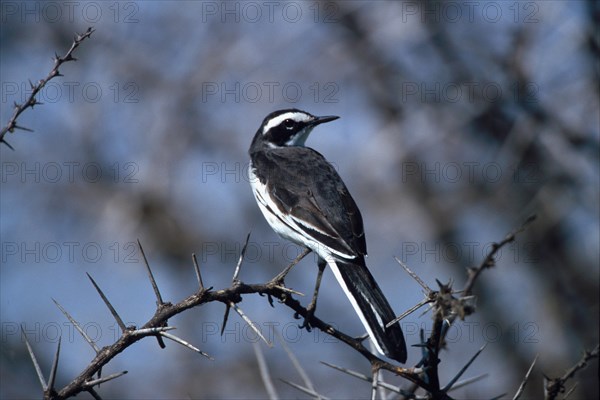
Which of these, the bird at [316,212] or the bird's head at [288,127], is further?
the bird's head at [288,127]

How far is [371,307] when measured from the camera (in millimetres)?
4719

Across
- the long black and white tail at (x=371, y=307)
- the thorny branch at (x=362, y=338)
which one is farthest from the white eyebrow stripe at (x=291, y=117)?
the thorny branch at (x=362, y=338)

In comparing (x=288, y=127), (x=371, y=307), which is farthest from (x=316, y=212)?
(x=288, y=127)

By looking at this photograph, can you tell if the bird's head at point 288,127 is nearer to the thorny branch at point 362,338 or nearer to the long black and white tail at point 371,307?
the long black and white tail at point 371,307

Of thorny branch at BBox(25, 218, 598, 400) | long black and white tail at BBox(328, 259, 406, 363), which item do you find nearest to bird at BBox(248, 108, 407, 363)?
long black and white tail at BBox(328, 259, 406, 363)

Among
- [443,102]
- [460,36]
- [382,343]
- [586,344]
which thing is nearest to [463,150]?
[443,102]

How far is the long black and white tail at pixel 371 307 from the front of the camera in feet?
14.0

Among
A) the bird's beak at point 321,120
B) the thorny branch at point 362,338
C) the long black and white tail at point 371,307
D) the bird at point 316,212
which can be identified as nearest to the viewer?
the thorny branch at point 362,338

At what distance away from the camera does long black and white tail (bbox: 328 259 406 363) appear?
427cm

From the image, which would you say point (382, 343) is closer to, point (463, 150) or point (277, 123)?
point (277, 123)

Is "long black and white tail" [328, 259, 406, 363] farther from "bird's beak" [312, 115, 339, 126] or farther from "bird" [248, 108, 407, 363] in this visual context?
"bird's beak" [312, 115, 339, 126]

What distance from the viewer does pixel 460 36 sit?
39.9ft

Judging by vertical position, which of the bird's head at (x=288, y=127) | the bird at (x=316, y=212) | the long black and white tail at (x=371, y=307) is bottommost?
the long black and white tail at (x=371, y=307)

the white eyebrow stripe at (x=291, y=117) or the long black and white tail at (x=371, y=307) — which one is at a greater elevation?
the white eyebrow stripe at (x=291, y=117)
